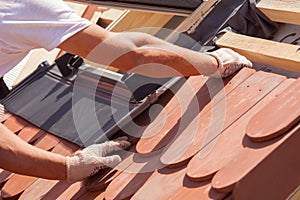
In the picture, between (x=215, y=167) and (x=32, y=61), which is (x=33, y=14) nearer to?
(x=215, y=167)

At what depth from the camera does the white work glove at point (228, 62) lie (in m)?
2.36

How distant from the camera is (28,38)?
2.10 meters

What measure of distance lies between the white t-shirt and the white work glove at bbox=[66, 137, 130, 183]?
551 millimetres

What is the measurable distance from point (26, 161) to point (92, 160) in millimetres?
288

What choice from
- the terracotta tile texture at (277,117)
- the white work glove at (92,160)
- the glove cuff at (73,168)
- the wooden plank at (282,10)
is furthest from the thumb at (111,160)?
the wooden plank at (282,10)

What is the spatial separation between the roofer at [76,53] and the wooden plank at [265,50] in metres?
0.09

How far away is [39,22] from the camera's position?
205cm

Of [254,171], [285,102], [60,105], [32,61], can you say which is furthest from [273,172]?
[32,61]

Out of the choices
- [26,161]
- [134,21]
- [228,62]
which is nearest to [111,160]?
[26,161]

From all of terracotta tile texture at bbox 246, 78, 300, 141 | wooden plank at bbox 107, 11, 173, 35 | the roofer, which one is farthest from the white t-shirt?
wooden plank at bbox 107, 11, 173, 35

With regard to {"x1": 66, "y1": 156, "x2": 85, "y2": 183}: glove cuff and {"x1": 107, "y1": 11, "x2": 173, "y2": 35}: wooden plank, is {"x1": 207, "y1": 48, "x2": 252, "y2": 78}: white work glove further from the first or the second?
{"x1": 107, "y1": 11, "x2": 173, "y2": 35}: wooden plank

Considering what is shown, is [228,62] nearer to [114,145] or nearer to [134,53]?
[134,53]

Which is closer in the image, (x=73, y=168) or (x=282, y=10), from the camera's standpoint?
(x=73, y=168)

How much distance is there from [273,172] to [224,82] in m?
0.65
